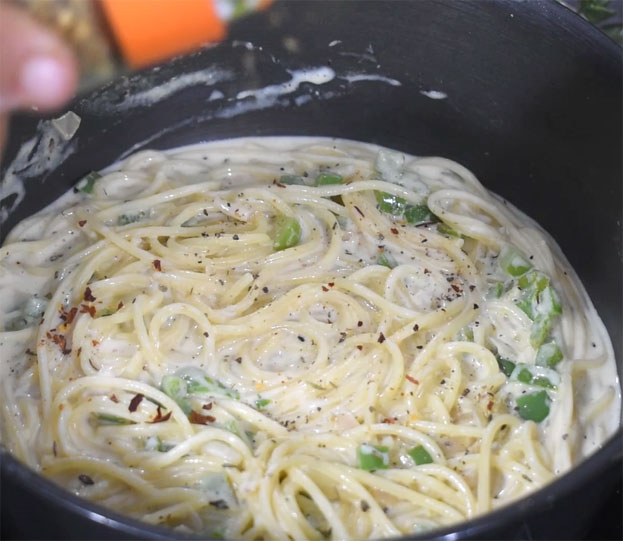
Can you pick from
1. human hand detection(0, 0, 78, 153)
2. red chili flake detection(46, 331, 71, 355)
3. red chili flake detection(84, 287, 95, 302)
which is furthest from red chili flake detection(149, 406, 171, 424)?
human hand detection(0, 0, 78, 153)

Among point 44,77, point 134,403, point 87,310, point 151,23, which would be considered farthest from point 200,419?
point 44,77

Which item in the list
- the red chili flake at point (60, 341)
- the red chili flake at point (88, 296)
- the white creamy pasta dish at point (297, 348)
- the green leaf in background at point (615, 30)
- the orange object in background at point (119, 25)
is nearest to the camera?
the orange object in background at point (119, 25)

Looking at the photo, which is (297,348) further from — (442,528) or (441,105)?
(441,105)

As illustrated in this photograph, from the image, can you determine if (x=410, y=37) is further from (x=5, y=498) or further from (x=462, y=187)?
(x=5, y=498)

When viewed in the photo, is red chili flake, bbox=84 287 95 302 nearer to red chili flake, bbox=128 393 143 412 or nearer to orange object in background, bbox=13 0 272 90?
red chili flake, bbox=128 393 143 412

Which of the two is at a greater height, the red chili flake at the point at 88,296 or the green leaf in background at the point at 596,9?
the green leaf in background at the point at 596,9

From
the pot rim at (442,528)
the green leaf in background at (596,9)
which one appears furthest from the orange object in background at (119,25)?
the green leaf in background at (596,9)

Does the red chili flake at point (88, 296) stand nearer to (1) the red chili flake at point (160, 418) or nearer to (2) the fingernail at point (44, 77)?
(1) the red chili flake at point (160, 418)

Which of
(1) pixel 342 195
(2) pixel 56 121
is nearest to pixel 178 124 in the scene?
(2) pixel 56 121
